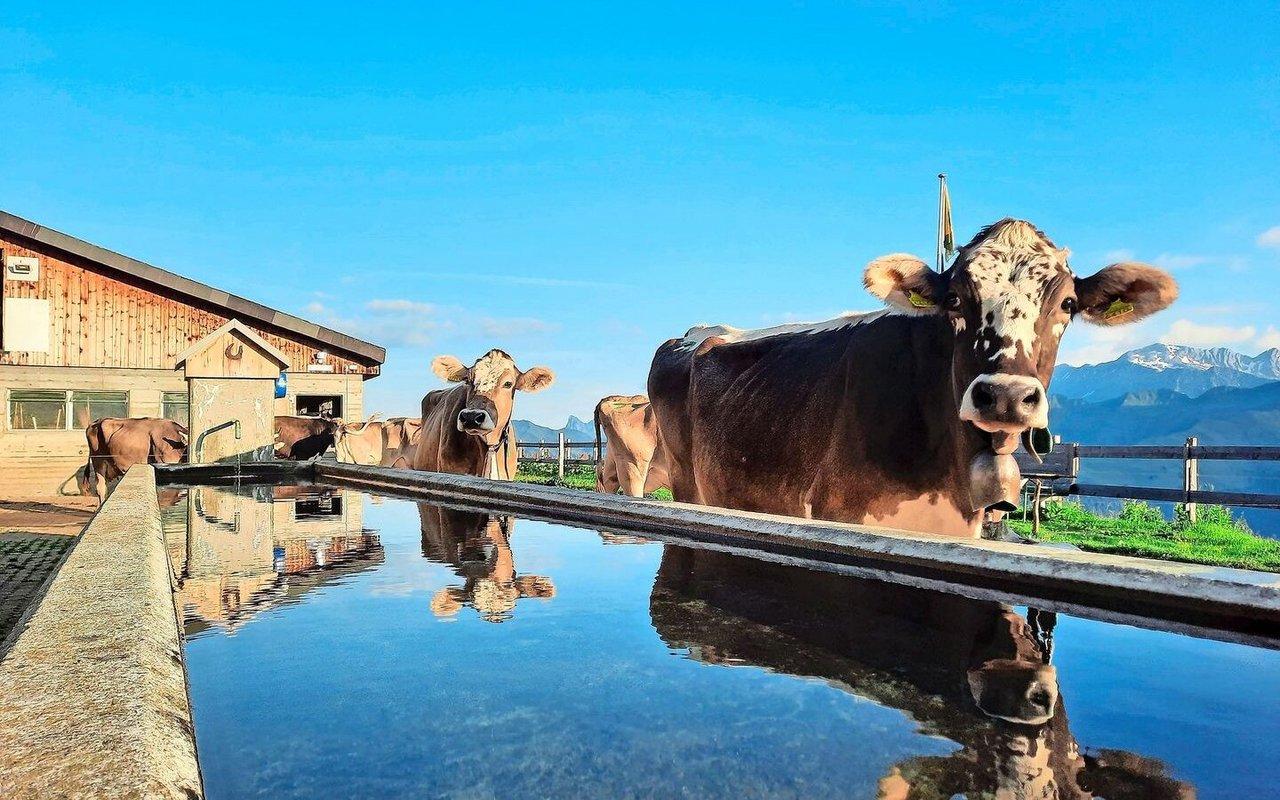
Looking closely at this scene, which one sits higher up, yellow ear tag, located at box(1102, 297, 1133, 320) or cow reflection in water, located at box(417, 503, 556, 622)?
yellow ear tag, located at box(1102, 297, 1133, 320)

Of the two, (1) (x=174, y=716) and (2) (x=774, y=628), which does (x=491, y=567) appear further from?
(1) (x=174, y=716)

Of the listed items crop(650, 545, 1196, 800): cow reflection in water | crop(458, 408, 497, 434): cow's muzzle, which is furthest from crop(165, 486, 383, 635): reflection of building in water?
crop(458, 408, 497, 434): cow's muzzle

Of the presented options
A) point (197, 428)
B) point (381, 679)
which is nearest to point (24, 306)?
point (197, 428)

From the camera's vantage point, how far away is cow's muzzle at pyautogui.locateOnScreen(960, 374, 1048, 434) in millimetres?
→ 3896

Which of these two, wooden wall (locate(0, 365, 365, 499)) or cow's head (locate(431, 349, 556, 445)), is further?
wooden wall (locate(0, 365, 365, 499))

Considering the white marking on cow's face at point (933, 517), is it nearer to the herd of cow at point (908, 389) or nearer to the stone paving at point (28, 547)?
the herd of cow at point (908, 389)

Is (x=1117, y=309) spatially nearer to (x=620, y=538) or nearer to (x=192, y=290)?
(x=620, y=538)

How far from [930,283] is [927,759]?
355 centimetres

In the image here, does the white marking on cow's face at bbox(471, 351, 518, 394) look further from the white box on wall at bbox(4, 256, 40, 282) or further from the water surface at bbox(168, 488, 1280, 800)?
the white box on wall at bbox(4, 256, 40, 282)

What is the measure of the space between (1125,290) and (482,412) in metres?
7.87

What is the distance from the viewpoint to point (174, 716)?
1383 millimetres

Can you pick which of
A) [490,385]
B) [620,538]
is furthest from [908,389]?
[490,385]

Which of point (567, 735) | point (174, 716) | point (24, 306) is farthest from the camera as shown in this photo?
point (24, 306)

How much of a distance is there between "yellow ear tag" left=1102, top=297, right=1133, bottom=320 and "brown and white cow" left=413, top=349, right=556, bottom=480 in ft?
25.4
